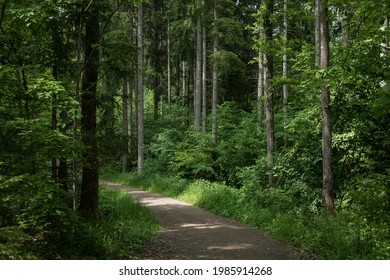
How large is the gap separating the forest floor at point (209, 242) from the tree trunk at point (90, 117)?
189 centimetres

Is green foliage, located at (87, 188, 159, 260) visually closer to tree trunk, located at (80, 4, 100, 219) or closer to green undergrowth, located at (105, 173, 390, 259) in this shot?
tree trunk, located at (80, 4, 100, 219)

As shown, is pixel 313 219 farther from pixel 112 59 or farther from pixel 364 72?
pixel 112 59

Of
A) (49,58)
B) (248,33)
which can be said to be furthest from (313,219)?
(248,33)

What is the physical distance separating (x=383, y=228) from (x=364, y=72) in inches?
192

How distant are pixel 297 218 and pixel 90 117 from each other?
19.6 ft

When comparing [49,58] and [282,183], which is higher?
[49,58]

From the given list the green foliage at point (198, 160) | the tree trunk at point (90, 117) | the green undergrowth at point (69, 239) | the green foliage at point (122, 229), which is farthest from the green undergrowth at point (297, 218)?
the tree trunk at point (90, 117)

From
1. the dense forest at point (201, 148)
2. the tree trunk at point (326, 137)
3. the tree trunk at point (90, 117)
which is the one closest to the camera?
the dense forest at point (201, 148)

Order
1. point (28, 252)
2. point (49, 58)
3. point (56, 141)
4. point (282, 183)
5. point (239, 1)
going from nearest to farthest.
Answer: point (28, 252)
point (56, 141)
point (49, 58)
point (282, 183)
point (239, 1)

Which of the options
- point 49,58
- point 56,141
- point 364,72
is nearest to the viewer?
point 56,141

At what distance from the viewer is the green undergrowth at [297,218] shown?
632 cm

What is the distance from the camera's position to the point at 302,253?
722 cm

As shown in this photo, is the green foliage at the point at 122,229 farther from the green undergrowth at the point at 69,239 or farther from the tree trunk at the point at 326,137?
the tree trunk at the point at 326,137

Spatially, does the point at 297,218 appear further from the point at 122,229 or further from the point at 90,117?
the point at 90,117
